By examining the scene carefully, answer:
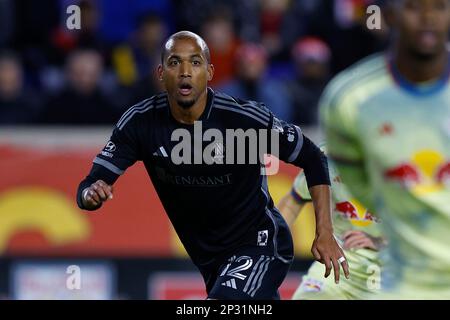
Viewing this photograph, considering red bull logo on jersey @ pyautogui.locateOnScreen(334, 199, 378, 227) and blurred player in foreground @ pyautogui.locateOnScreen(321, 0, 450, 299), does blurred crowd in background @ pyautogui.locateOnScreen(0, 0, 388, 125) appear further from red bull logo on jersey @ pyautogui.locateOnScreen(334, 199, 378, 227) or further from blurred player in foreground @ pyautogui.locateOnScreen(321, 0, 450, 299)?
blurred player in foreground @ pyautogui.locateOnScreen(321, 0, 450, 299)

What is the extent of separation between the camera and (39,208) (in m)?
10.6

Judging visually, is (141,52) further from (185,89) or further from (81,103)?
(185,89)

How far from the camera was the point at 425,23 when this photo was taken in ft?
15.4

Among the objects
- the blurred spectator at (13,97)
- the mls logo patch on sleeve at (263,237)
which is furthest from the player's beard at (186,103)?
the blurred spectator at (13,97)

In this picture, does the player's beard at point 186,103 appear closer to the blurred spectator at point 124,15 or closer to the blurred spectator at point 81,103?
the blurred spectator at point 81,103

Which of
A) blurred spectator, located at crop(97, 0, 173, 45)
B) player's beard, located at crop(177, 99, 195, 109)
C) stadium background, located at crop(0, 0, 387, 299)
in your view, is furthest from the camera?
blurred spectator, located at crop(97, 0, 173, 45)

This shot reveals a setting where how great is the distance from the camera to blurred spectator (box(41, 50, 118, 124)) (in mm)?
11062

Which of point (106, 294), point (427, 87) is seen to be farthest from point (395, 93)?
point (106, 294)

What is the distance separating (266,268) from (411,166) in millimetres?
1934

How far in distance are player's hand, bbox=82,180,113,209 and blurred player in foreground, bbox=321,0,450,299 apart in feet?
4.54

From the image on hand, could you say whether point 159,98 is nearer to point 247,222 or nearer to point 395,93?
point 247,222

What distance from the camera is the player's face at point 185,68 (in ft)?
20.2

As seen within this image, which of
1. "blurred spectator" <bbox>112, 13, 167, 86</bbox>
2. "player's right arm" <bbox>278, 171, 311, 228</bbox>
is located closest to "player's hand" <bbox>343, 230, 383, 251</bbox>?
"player's right arm" <bbox>278, 171, 311, 228</bbox>

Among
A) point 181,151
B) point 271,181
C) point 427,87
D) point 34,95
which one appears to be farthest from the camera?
point 34,95
